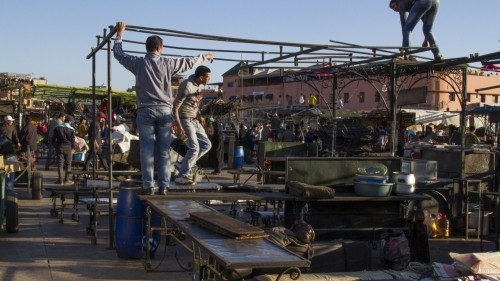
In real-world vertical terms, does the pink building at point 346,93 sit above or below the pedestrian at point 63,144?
above

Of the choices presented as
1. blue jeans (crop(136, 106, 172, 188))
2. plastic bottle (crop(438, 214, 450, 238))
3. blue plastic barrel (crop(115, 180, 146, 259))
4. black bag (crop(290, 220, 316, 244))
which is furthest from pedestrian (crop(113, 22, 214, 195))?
plastic bottle (crop(438, 214, 450, 238))

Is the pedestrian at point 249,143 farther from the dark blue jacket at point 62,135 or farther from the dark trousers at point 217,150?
the dark blue jacket at point 62,135

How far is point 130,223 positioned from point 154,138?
4.02ft

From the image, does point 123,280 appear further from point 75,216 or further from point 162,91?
point 75,216

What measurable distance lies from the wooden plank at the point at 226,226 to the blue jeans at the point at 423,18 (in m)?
6.00

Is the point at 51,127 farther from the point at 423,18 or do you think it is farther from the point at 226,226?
the point at 226,226

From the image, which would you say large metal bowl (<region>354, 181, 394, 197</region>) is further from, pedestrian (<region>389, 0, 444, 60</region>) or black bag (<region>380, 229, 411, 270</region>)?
pedestrian (<region>389, 0, 444, 60</region>)

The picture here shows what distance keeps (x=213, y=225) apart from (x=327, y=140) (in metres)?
22.3

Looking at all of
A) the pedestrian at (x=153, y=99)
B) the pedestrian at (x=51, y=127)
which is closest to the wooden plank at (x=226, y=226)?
the pedestrian at (x=153, y=99)

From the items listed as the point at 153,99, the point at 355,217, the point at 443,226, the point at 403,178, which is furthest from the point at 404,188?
the point at 153,99

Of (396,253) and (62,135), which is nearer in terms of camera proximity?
(396,253)

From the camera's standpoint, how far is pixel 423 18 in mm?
11188

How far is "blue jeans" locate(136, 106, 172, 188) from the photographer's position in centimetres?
818

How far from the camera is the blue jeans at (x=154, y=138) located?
818 centimetres
